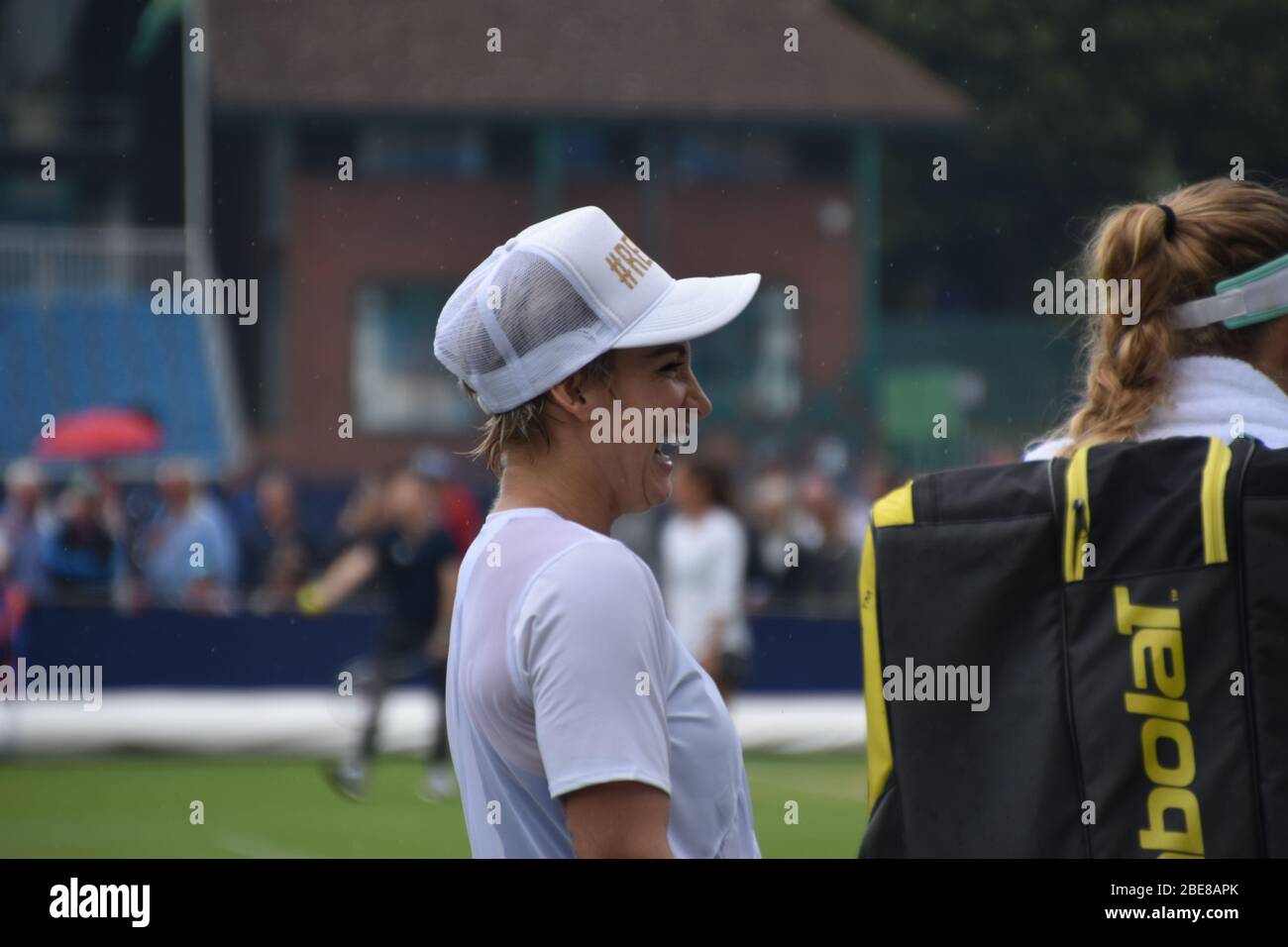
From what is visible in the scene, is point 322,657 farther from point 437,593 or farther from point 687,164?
point 687,164

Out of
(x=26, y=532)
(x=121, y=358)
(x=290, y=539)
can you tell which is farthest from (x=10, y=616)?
(x=121, y=358)

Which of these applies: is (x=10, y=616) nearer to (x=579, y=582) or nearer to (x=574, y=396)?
(x=574, y=396)

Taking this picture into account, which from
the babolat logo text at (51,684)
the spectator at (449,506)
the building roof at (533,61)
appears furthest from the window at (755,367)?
the babolat logo text at (51,684)

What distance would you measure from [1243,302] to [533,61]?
36.0 feet

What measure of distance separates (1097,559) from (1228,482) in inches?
5.8

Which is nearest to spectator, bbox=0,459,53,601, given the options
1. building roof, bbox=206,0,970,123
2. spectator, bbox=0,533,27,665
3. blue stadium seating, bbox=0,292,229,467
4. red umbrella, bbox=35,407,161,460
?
spectator, bbox=0,533,27,665

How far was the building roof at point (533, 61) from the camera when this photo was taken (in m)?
10.5

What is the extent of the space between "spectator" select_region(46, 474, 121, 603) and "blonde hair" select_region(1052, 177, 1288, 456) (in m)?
9.87

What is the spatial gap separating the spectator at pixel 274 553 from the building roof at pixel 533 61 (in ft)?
10.9

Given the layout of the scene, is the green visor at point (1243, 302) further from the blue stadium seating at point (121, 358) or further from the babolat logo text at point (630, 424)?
the blue stadium seating at point (121, 358)

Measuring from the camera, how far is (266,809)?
9117 mm

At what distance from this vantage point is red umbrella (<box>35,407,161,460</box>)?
15.6 m
